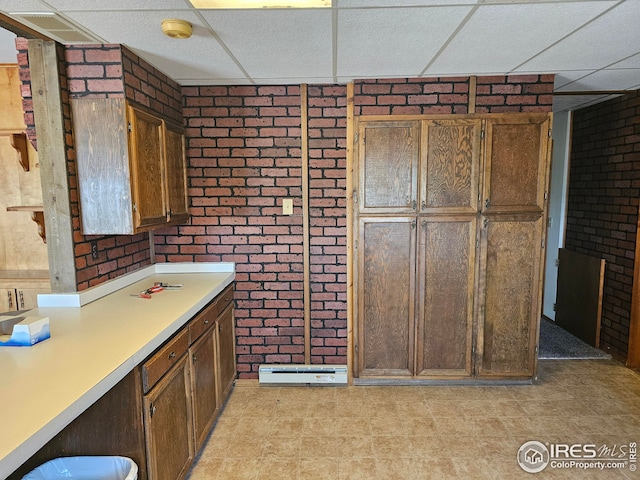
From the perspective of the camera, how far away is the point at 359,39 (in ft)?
6.62

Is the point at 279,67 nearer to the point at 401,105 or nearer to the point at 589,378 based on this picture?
the point at 401,105

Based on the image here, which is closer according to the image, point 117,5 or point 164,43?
point 117,5

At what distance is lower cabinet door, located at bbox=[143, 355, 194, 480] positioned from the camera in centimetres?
A: 159

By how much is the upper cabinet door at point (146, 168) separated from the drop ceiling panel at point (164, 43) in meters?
0.35

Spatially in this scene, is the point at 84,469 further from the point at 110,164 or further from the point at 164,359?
the point at 110,164

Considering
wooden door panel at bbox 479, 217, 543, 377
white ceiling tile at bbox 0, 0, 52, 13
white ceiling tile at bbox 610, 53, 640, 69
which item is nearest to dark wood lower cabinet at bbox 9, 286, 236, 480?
white ceiling tile at bbox 0, 0, 52, 13

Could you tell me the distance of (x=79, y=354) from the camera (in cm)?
146

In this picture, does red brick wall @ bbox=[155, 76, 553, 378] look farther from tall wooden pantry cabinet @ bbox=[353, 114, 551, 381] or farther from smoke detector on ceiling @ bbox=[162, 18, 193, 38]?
smoke detector on ceiling @ bbox=[162, 18, 193, 38]

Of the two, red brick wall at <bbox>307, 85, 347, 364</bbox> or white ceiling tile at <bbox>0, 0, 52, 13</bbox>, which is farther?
Result: red brick wall at <bbox>307, 85, 347, 364</bbox>

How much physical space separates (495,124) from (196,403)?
107 inches

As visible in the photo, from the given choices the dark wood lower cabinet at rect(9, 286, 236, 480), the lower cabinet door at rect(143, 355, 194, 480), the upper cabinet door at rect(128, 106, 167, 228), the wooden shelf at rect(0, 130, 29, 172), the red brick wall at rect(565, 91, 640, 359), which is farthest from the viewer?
the red brick wall at rect(565, 91, 640, 359)

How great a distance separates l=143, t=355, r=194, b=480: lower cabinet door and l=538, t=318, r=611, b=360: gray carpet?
10.0 ft

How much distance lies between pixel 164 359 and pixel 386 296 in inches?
66.8

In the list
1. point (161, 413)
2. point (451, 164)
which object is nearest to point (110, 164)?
point (161, 413)
